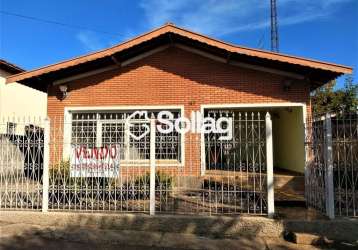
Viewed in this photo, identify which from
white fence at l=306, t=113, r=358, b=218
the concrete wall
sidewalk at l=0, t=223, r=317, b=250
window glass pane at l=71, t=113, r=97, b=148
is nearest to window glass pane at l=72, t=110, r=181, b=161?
window glass pane at l=71, t=113, r=97, b=148

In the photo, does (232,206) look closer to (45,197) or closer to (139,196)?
(139,196)

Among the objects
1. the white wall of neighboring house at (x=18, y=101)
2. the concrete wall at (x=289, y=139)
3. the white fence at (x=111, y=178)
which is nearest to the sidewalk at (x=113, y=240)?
the white fence at (x=111, y=178)

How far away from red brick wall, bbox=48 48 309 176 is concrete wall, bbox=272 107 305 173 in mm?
1062

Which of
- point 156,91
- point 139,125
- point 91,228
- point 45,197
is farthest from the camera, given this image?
point 156,91

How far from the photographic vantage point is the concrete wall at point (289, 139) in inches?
460

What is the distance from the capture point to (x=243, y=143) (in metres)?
7.68

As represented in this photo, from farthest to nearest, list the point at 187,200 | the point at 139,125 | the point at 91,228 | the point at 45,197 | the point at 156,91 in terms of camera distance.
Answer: the point at 156,91, the point at 139,125, the point at 187,200, the point at 45,197, the point at 91,228

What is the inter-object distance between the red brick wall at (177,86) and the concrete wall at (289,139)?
1.06 metres

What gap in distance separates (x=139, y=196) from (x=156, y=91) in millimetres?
4442

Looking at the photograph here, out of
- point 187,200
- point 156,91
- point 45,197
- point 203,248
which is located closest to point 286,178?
point 187,200

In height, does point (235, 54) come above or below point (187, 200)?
above

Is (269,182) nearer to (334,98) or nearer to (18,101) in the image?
(18,101)

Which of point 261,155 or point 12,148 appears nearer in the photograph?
point 261,155

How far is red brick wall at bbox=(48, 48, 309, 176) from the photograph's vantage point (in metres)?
11.5
